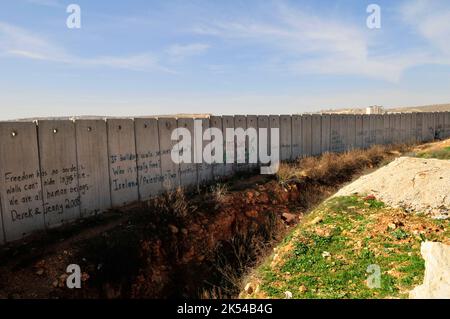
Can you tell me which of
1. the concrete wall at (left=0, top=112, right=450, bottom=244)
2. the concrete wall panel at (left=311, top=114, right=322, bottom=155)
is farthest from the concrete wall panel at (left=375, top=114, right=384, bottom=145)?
the concrete wall at (left=0, top=112, right=450, bottom=244)

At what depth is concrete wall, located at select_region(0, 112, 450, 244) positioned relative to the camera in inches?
241

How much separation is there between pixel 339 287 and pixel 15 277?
15.0 ft

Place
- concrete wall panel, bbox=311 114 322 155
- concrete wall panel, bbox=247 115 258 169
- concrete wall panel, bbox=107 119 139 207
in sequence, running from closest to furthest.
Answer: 1. concrete wall panel, bbox=107 119 139 207
2. concrete wall panel, bbox=247 115 258 169
3. concrete wall panel, bbox=311 114 322 155

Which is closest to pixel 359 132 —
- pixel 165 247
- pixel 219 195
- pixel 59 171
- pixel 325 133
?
pixel 325 133

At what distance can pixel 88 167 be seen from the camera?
24.3ft

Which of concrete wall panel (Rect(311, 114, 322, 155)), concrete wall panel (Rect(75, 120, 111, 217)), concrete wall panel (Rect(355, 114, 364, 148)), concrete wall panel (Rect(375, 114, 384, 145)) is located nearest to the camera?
concrete wall panel (Rect(75, 120, 111, 217))

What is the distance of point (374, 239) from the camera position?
6133mm

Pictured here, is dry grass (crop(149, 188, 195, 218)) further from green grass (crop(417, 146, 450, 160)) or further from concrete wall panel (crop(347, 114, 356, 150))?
concrete wall panel (crop(347, 114, 356, 150))

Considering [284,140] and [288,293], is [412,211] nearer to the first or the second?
[288,293]

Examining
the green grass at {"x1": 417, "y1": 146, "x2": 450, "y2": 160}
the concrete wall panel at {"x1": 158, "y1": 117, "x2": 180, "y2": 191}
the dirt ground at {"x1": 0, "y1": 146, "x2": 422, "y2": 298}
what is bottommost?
the dirt ground at {"x1": 0, "y1": 146, "x2": 422, "y2": 298}

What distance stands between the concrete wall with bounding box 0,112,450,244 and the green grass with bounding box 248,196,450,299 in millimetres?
3692

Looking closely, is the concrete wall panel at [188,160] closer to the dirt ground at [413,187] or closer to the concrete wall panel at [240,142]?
the concrete wall panel at [240,142]

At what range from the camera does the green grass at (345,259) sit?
189 inches

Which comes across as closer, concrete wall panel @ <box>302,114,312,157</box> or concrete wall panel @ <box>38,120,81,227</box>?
concrete wall panel @ <box>38,120,81,227</box>
